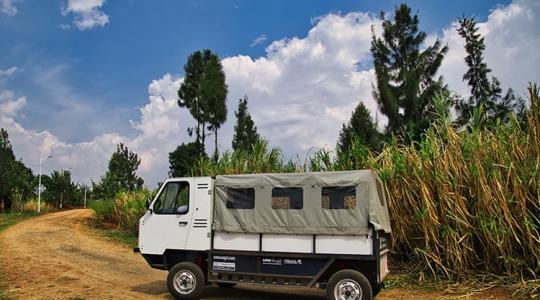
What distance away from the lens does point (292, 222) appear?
8.63 metres

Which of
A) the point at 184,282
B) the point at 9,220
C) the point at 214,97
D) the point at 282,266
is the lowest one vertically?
the point at 184,282

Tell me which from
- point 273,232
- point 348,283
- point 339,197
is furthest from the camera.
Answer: point 273,232

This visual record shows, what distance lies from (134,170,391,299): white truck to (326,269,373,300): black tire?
17mm

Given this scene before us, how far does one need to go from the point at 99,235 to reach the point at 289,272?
1727 cm

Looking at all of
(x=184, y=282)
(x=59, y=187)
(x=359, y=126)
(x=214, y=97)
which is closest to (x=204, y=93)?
(x=214, y=97)

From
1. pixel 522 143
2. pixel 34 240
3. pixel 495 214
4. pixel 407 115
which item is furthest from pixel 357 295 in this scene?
pixel 407 115

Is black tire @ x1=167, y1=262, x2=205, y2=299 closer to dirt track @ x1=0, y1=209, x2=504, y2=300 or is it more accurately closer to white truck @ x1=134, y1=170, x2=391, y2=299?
white truck @ x1=134, y1=170, x2=391, y2=299

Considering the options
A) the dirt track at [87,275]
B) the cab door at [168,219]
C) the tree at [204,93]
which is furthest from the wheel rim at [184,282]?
the tree at [204,93]

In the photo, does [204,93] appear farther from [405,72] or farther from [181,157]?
[405,72]

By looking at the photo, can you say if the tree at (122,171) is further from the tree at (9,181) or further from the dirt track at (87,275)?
the dirt track at (87,275)

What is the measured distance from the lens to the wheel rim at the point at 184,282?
9.23m

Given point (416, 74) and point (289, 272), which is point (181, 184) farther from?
point (416, 74)

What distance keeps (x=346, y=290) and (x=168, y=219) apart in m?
3.80

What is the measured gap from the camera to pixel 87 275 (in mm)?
12414
